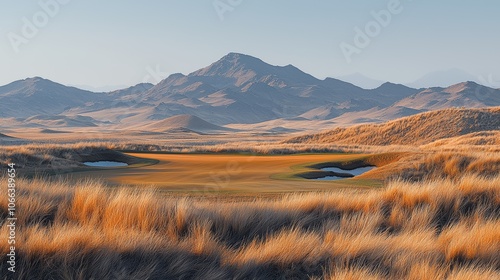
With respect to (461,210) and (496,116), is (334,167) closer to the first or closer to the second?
(461,210)

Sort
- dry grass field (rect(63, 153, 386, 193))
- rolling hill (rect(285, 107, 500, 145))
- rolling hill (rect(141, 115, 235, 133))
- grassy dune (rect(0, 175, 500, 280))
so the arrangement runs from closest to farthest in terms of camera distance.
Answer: grassy dune (rect(0, 175, 500, 280)) < dry grass field (rect(63, 153, 386, 193)) < rolling hill (rect(285, 107, 500, 145)) < rolling hill (rect(141, 115, 235, 133))

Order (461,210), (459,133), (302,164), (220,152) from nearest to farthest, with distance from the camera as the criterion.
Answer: (461,210), (302,164), (220,152), (459,133)

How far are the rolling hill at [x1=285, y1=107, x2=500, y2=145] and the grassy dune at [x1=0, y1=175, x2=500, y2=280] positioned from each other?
49958 mm

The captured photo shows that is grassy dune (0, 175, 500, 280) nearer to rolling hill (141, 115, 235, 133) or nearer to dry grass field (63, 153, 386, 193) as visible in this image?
dry grass field (63, 153, 386, 193)

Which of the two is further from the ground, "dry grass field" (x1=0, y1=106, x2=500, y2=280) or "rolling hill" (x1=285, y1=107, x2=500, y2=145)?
"dry grass field" (x1=0, y1=106, x2=500, y2=280)

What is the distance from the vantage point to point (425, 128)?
5712 centimetres

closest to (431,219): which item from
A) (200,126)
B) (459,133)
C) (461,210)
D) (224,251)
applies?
(461,210)

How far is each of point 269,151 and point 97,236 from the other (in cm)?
3085

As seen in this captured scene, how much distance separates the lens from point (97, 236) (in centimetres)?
476

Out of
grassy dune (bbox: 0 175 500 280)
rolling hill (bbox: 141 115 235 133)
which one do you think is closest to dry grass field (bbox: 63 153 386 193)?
grassy dune (bbox: 0 175 500 280)

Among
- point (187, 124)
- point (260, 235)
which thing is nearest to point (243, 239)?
point (260, 235)

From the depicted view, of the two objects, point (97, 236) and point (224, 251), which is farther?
point (224, 251)

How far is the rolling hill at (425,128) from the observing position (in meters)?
55.1

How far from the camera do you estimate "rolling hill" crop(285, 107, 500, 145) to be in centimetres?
5512
